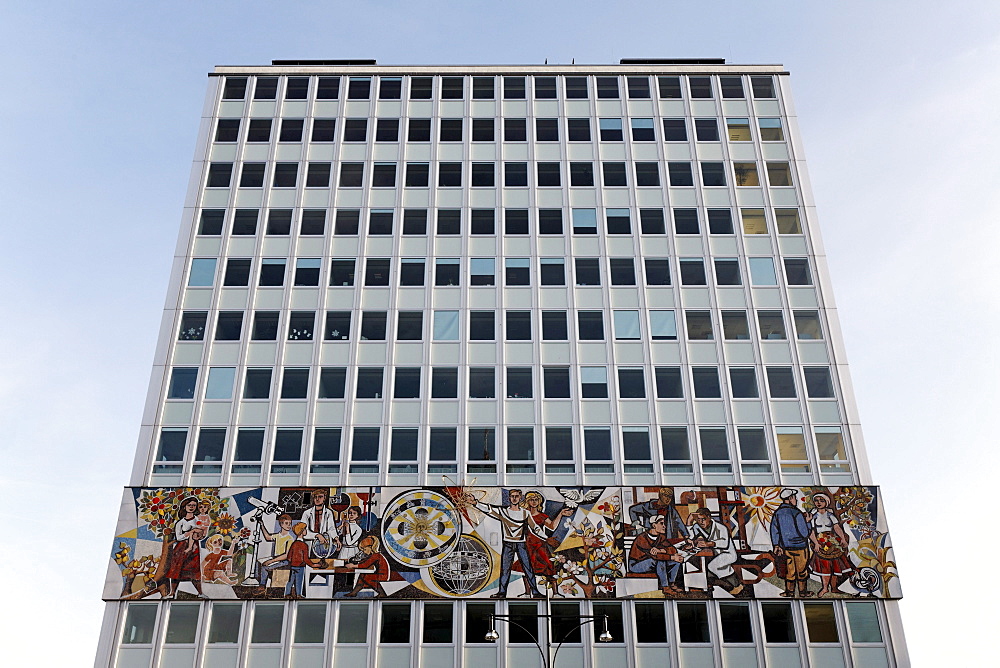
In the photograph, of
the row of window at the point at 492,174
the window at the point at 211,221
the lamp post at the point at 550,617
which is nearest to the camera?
the lamp post at the point at 550,617

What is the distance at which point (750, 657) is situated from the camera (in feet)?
114

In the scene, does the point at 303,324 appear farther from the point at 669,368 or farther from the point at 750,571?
the point at 750,571

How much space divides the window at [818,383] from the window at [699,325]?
444 centimetres

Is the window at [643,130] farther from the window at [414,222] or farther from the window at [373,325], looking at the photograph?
the window at [373,325]

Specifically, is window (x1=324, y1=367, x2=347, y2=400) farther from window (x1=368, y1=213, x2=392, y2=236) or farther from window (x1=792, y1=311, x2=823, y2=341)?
window (x1=792, y1=311, x2=823, y2=341)

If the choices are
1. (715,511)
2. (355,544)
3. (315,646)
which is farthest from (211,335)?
(715,511)

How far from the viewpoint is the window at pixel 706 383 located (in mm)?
40094

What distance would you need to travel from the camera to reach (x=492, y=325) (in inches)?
1658

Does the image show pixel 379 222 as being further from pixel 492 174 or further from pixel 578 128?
pixel 578 128

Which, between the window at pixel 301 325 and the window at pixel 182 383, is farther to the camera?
the window at pixel 301 325

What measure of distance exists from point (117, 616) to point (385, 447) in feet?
38.8

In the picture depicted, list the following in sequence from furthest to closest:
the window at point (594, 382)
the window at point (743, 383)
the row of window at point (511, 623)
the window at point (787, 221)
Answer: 1. the window at point (787, 221)
2. the window at point (743, 383)
3. the window at point (594, 382)
4. the row of window at point (511, 623)

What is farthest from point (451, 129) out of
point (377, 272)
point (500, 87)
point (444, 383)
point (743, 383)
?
point (743, 383)

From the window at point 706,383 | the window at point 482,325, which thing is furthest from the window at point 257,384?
the window at point 706,383
